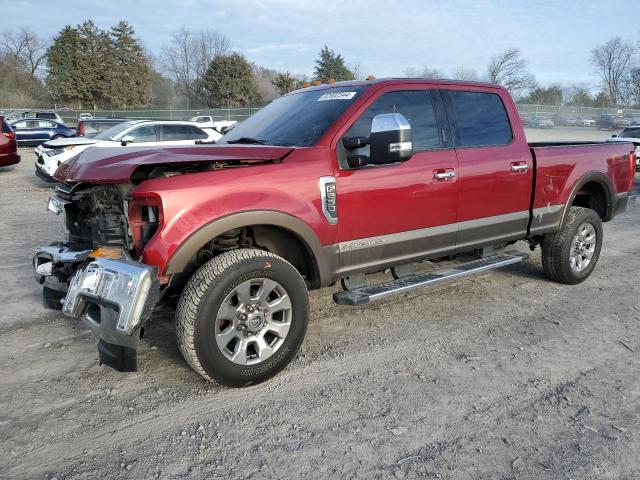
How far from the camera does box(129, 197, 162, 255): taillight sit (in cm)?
312

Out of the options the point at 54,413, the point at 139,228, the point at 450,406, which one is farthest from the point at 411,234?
the point at 54,413

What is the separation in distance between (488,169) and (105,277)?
10.4 ft

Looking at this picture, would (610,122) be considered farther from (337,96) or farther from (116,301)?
(116,301)

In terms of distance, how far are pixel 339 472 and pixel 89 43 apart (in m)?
61.0

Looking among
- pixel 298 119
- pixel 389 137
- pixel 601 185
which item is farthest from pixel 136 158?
pixel 601 185

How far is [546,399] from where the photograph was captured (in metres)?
3.22

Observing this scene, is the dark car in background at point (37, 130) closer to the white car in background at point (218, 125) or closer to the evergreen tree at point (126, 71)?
the white car in background at point (218, 125)

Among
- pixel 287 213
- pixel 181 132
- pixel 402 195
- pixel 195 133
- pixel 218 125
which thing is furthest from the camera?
pixel 218 125

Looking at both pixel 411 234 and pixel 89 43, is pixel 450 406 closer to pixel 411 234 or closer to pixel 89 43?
pixel 411 234

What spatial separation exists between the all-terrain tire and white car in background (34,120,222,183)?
321 inches

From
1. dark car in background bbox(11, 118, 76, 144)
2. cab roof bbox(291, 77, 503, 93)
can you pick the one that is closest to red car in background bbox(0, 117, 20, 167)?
Result: dark car in background bbox(11, 118, 76, 144)

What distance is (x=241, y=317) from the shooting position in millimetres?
3303

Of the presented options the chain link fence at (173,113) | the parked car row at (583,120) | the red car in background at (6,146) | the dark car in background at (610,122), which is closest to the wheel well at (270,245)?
the red car in background at (6,146)

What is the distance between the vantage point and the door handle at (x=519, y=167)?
466 centimetres
